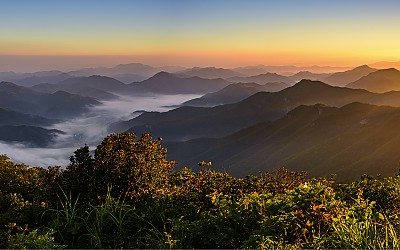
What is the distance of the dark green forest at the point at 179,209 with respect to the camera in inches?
248

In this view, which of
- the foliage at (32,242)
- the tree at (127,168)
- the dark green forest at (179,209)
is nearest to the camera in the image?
the foliage at (32,242)

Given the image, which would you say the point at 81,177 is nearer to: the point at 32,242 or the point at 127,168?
the point at 127,168

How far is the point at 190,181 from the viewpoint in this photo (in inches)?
368

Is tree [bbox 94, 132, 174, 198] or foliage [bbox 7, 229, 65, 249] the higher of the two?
tree [bbox 94, 132, 174, 198]

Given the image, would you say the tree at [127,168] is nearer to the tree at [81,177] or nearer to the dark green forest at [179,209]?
the dark green forest at [179,209]

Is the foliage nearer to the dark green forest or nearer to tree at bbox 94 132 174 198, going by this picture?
the dark green forest

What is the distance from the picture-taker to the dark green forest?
20.7 ft

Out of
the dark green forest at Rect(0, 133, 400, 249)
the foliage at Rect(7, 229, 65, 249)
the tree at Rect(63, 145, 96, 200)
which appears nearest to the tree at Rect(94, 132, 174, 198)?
the dark green forest at Rect(0, 133, 400, 249)

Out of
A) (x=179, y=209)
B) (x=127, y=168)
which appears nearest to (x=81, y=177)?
(x=127, y=168)

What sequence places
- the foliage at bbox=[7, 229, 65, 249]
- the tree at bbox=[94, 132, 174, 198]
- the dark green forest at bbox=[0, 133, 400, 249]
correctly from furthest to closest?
the tree at bbox=[94, 132, 174, 198] < the dark green forest at bbox=[0, 133, 400, 249] < the foliage at bbox=[7, 229, 65, 249]

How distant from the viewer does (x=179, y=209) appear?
805 cm

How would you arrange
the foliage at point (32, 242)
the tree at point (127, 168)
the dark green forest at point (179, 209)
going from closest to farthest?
the foliage at point (32, 242) → the dark green forest at point (179, 209) → the tree at point (127, 168)

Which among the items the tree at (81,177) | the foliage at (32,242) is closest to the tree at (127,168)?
the tree at (81,177)

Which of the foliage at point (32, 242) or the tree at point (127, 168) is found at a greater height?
the tree at point (127, 168)
